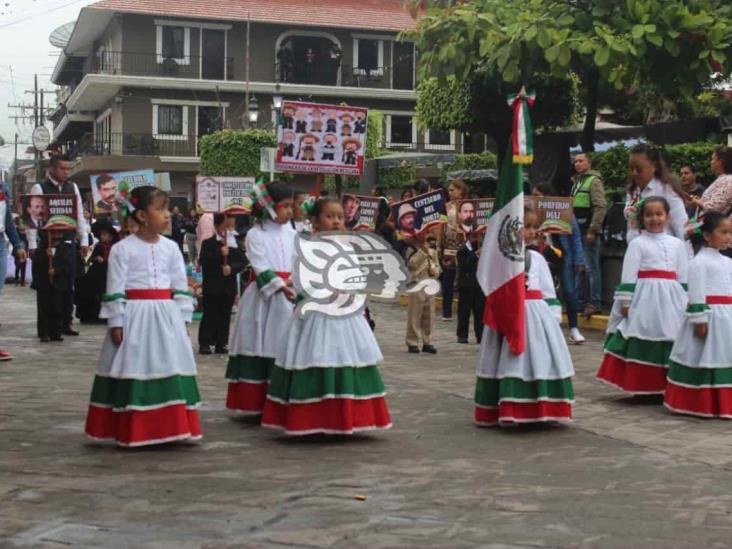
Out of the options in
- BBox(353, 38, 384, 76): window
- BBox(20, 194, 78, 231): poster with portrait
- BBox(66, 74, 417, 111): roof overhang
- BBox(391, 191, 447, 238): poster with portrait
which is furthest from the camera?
BBox(353, 38, 384, 76): window

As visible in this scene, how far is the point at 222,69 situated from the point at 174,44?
6.93 ft

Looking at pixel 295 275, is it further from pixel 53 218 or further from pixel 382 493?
pixel 53 218

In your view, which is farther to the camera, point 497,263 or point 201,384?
point 201,384

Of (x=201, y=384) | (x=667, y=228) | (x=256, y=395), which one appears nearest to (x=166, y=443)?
Result: (x=256, y=395)

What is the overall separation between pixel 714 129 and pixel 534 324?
13294mm

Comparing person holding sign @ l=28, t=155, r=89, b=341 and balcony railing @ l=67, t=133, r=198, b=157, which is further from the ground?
balcony railing @ l=67, t=133, r=198, b=157

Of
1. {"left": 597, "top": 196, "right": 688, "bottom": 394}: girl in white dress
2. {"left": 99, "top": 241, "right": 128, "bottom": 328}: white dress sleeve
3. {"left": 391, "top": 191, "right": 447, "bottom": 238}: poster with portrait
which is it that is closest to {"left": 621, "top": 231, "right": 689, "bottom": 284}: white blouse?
{"left": 597, "top": 196, "right": 688, "bottom": 394}: girl in white dress

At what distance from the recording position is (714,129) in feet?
68.2

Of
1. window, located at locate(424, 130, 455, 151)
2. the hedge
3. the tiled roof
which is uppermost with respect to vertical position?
the tiled roof

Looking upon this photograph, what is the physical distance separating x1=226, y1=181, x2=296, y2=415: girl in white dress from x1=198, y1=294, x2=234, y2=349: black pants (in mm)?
4526

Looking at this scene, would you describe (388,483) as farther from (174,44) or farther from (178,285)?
(174,44)

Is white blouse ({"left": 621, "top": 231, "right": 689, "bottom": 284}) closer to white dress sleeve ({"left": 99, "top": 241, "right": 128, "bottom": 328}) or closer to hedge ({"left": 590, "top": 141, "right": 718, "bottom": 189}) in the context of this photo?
white dress sleeve ({"left": 99, "top": 241, "right": 128, "bottom": 328})

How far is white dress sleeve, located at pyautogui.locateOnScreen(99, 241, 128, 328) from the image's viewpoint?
7.81 meters

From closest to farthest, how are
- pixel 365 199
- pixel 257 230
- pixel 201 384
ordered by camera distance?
pixel 257 230 → pixel 201 384 → pixel 365 199
